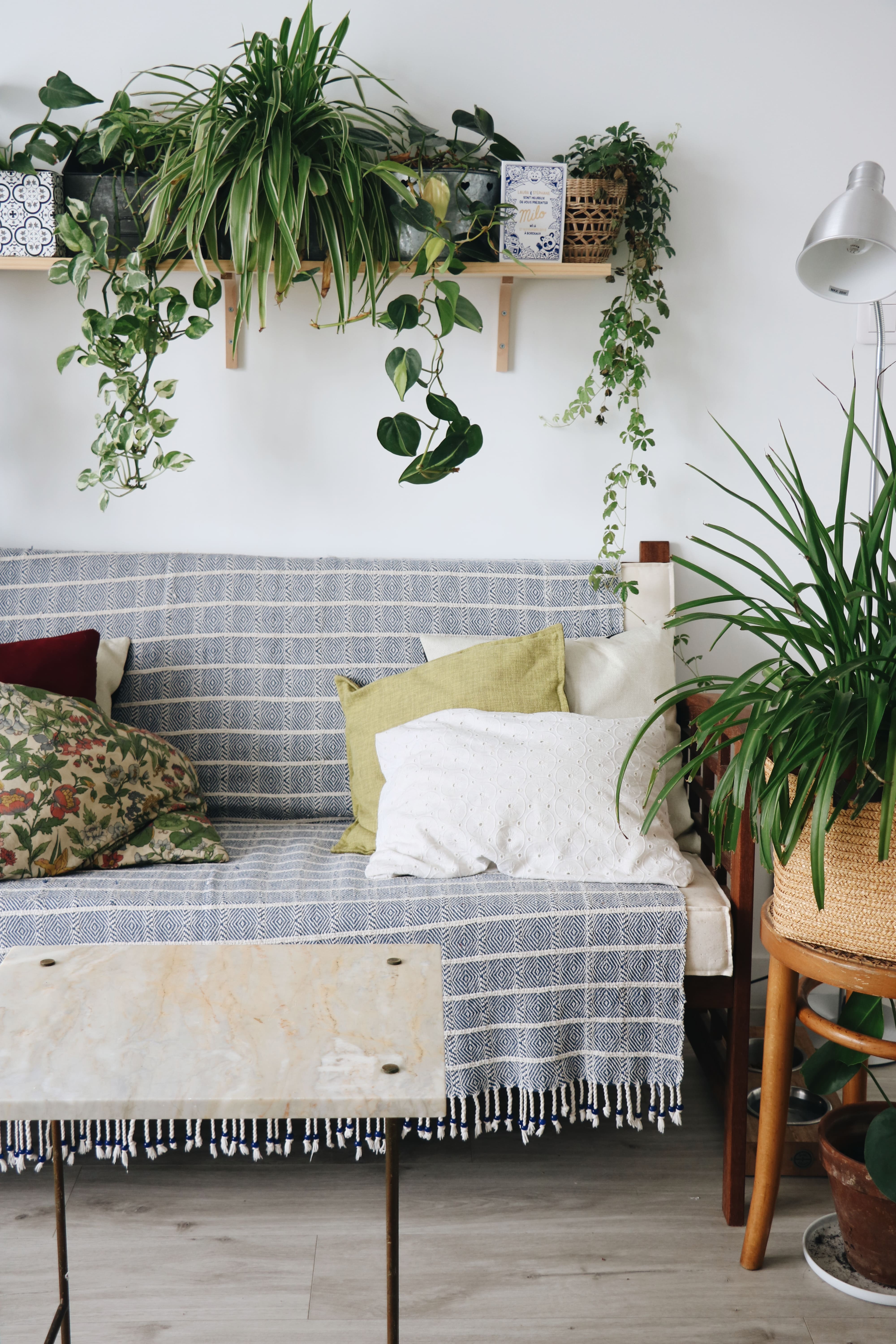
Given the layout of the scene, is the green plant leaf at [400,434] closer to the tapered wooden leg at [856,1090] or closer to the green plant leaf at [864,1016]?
the green plant leaf at [864,1016]

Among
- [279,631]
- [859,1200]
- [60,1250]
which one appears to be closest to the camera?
[60,1250]

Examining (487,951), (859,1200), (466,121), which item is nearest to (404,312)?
(466,121)

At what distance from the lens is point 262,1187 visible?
1.70 metres

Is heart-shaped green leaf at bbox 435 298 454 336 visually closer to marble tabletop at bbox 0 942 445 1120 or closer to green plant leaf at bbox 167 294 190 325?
green plant leaf at bbox 167 294 190 325

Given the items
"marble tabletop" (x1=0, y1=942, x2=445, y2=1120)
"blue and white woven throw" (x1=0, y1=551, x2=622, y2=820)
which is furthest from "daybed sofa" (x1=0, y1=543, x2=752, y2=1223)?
"marble tabletop" (x1=0, y1=942, x2=445, y2=1120)

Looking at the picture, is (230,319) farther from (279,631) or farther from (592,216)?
(592,216)

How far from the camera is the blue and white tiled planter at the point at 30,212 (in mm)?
2008

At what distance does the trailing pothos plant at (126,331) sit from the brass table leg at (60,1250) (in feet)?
4.27

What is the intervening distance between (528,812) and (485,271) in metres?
1.13

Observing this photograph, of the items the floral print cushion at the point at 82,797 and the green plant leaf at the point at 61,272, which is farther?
the green plant leaf at the point at 61,272

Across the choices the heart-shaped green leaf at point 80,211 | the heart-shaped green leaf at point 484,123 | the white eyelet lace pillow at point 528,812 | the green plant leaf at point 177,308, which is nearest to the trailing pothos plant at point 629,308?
the heart-shaped green leaf at point 484,123

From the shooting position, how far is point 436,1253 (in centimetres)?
155

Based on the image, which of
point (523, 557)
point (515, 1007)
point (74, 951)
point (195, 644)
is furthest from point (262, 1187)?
point (523, 557)

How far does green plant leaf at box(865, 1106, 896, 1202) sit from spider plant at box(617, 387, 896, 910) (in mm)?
356
